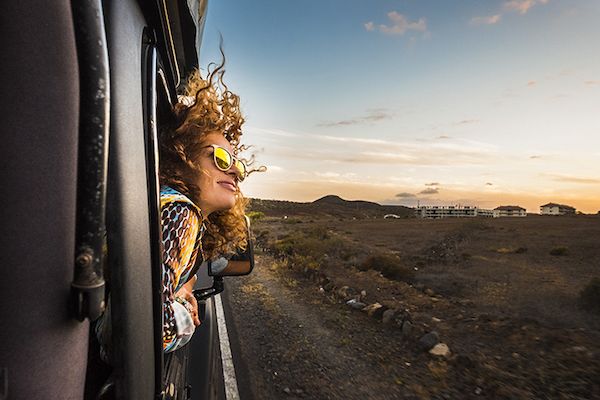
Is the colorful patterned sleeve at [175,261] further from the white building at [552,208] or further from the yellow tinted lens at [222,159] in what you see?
the white building at [552,208]

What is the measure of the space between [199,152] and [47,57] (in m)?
1.18

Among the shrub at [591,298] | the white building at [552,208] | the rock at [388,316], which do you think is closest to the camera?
the rock at [388,316]

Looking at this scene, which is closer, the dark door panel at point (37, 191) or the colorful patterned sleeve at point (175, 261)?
the dark door panel at point (37, 191)

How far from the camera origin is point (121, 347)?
0.81 meters

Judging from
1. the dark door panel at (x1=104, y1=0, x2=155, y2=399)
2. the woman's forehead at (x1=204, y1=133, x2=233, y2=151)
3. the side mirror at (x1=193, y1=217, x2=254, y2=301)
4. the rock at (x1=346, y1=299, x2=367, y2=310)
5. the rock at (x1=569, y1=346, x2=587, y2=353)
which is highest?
the woman's forehead at (x1=204, y1=133, x2=233, y2=151)

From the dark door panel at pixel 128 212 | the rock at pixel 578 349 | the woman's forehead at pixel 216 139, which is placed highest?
the woman's forehead at pixel 216 139

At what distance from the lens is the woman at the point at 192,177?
4.10ft

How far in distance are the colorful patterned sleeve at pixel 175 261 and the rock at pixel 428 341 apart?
455 cm

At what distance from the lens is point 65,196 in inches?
23.6

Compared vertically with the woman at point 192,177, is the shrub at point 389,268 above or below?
below

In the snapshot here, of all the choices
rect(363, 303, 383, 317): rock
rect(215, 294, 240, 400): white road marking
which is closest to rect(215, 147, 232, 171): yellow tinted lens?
rect(215, 294, 240, 400): white road marking

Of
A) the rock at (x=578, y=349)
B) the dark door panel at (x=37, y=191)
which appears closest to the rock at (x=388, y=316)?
the rock at (x=578, y=349)

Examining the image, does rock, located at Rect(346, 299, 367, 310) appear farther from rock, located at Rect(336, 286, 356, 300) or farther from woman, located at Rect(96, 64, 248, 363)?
woman, located at Rect(96, 64, 248, 363)

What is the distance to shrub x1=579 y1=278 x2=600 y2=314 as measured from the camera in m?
7.36
